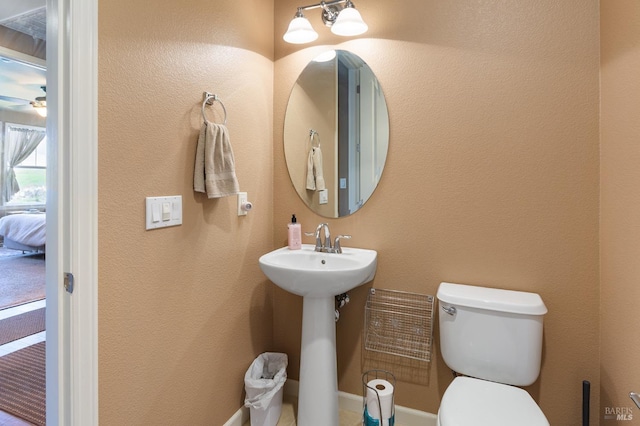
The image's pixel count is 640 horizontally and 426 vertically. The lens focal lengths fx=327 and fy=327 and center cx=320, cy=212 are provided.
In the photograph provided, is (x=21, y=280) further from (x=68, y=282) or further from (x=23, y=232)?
(x=68, y=282)

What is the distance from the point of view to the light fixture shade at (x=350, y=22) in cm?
160

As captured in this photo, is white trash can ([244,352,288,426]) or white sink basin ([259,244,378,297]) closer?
white sink basin ([259,244,378,297])

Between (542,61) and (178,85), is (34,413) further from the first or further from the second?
(542,61)

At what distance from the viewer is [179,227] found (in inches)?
52.1

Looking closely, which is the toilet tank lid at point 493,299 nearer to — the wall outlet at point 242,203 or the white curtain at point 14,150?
the wall outlet at point 242,203

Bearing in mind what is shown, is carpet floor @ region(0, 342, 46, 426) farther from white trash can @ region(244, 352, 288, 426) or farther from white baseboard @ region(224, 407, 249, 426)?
white trash can @ region(244, 352, 288, 426)

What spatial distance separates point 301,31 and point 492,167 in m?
1.18

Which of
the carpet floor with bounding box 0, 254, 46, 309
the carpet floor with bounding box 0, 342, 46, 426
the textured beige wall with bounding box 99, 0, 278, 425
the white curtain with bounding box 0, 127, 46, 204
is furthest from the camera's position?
the white curtain with bounding box 0, 127, 46, 204

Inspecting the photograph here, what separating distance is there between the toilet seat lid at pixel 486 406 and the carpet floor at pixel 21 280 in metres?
4.00

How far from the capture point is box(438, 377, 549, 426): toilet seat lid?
42.2 inches

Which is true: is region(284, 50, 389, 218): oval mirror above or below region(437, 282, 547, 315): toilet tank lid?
above

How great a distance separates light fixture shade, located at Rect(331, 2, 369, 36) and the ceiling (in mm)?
2135

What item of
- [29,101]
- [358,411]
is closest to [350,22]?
[358,411]

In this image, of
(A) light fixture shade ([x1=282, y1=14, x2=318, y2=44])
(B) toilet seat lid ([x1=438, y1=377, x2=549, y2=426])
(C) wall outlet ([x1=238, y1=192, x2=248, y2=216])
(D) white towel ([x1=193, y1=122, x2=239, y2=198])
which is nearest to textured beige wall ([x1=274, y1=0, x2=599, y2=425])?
(A) light fixture shade ([x1=282, y1=14, x2=318, y2=44])
